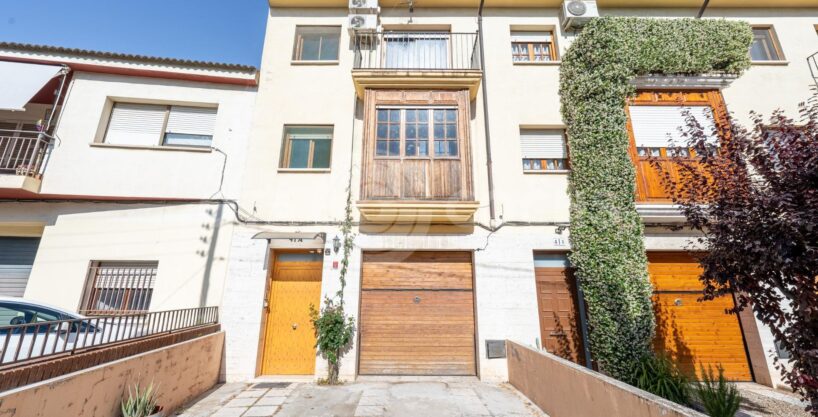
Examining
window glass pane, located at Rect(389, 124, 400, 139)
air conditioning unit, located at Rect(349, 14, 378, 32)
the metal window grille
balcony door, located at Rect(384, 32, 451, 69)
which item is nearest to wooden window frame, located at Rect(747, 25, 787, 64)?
balcony door, located at Rect(384, 32, 451, 69)

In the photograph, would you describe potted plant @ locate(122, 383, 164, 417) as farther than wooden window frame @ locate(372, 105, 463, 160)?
No

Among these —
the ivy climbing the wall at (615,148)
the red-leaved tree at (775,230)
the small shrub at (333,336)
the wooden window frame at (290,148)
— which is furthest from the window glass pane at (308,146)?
the red-leaved tree at (775,230)

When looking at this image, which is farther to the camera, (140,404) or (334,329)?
(334,329)

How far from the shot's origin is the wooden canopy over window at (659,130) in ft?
23.9

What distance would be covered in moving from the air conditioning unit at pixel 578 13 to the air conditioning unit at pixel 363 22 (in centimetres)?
522

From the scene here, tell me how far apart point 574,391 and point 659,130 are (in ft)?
22.5

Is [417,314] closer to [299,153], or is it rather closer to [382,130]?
[382,130]

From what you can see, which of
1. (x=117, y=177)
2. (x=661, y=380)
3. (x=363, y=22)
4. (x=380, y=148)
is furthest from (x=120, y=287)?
(x=661, y=380)

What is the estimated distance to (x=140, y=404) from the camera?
13.1 ft

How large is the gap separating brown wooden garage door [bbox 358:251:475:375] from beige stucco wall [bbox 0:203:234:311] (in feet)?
11.1

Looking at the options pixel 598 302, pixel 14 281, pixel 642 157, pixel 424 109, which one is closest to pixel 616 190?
pixel 642 157

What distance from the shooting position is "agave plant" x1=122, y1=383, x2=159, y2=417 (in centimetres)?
394

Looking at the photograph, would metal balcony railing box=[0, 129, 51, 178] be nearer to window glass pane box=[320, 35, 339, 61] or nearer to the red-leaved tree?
window glass pane box=[320, 35, 339, 61]

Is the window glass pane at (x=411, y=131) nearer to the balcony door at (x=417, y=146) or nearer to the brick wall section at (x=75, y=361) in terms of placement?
the balcony door at (x=417, y=146)
